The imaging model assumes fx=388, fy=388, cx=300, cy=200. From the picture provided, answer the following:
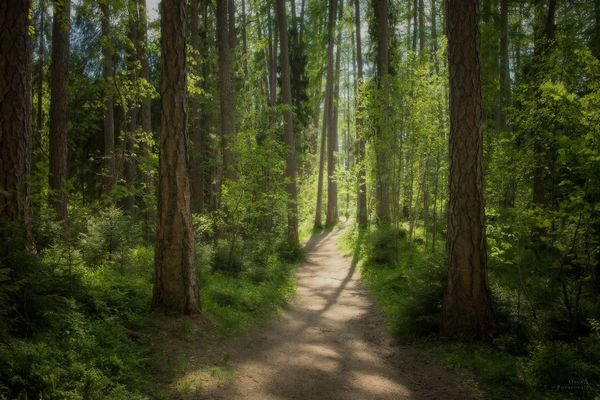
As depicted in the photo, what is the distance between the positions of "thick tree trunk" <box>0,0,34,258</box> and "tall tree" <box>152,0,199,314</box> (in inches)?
73.8

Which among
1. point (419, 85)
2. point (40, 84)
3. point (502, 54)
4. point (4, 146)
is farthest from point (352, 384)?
point (40, 84)

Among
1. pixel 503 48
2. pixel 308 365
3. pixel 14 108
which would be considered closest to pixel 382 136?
pixel 503 48

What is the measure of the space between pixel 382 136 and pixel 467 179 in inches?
310

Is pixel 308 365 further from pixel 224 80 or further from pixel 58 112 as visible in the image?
pixel 224 80

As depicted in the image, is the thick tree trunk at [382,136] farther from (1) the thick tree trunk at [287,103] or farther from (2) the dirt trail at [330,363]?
(2) the dirt trail at [330,363]

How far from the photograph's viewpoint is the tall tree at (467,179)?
19.3 ft

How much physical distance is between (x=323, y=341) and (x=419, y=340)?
164 centimetres

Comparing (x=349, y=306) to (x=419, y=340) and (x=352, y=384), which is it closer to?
(x=419, y=340)

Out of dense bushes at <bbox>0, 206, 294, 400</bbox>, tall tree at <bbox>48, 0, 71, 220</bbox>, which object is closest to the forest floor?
dense bushes at <bbox>0, 206, 294, 400</bbox>

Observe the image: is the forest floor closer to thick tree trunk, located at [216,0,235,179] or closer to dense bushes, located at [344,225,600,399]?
dense bushes, located at [344,225,600,399]

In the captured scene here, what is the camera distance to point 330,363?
5.88 metres

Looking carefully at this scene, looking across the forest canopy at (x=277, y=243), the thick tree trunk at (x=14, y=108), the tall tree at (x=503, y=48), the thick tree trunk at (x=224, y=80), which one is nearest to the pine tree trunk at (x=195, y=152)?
the forest canopy at (x=277, y=243)

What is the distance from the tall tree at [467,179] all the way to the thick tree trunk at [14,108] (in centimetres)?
626

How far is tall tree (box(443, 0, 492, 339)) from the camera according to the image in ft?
19.3
